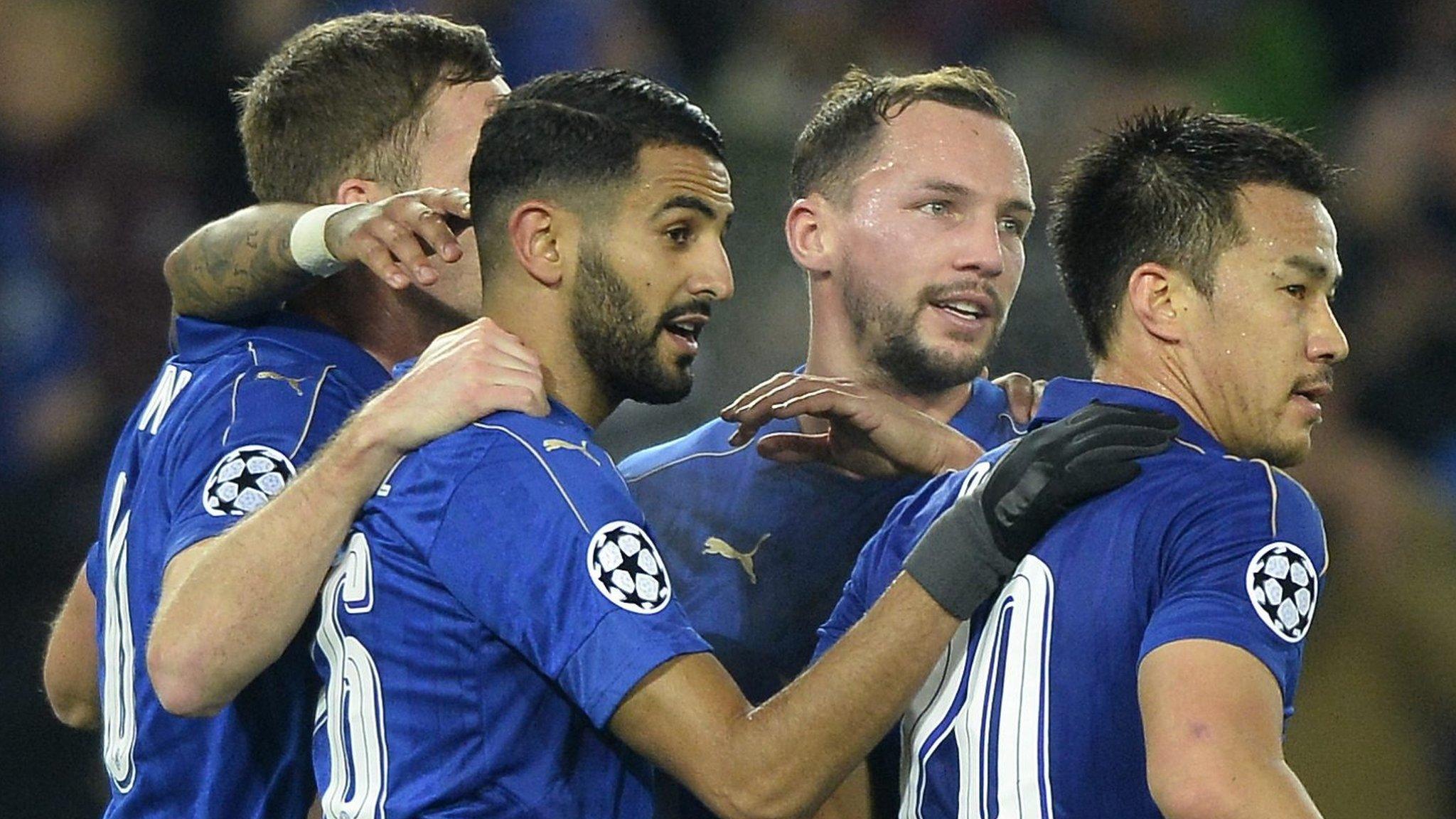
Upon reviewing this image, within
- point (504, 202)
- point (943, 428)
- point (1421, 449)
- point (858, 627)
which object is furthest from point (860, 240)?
point (1421, 449)

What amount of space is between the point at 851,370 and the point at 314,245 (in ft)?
3.70

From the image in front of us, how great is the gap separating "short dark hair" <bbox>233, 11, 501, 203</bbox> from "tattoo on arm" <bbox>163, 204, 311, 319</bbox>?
235 mm

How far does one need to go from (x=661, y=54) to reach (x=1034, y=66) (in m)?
1.46

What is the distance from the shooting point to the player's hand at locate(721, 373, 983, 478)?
3.26m

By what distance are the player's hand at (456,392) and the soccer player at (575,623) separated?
30 mm

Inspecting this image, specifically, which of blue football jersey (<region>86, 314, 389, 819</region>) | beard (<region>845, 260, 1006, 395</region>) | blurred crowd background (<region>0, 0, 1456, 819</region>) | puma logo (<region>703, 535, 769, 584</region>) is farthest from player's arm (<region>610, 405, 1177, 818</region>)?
blurred crowd background (<region>0, 0, 1456, 819</region>)

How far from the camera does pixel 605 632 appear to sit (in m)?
2.54

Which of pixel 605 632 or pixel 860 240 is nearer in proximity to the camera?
pixel 605 632

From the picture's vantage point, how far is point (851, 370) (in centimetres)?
372

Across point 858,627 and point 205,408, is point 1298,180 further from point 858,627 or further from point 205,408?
point 205,408

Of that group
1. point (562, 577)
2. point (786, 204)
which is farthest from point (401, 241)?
point (786, 204)

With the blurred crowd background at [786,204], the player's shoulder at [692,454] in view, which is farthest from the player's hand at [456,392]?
the blurred crowd background at [786,204]

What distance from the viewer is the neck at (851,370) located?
12.1ft

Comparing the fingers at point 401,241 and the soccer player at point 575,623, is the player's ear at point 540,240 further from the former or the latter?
the fingers at point 401,241
